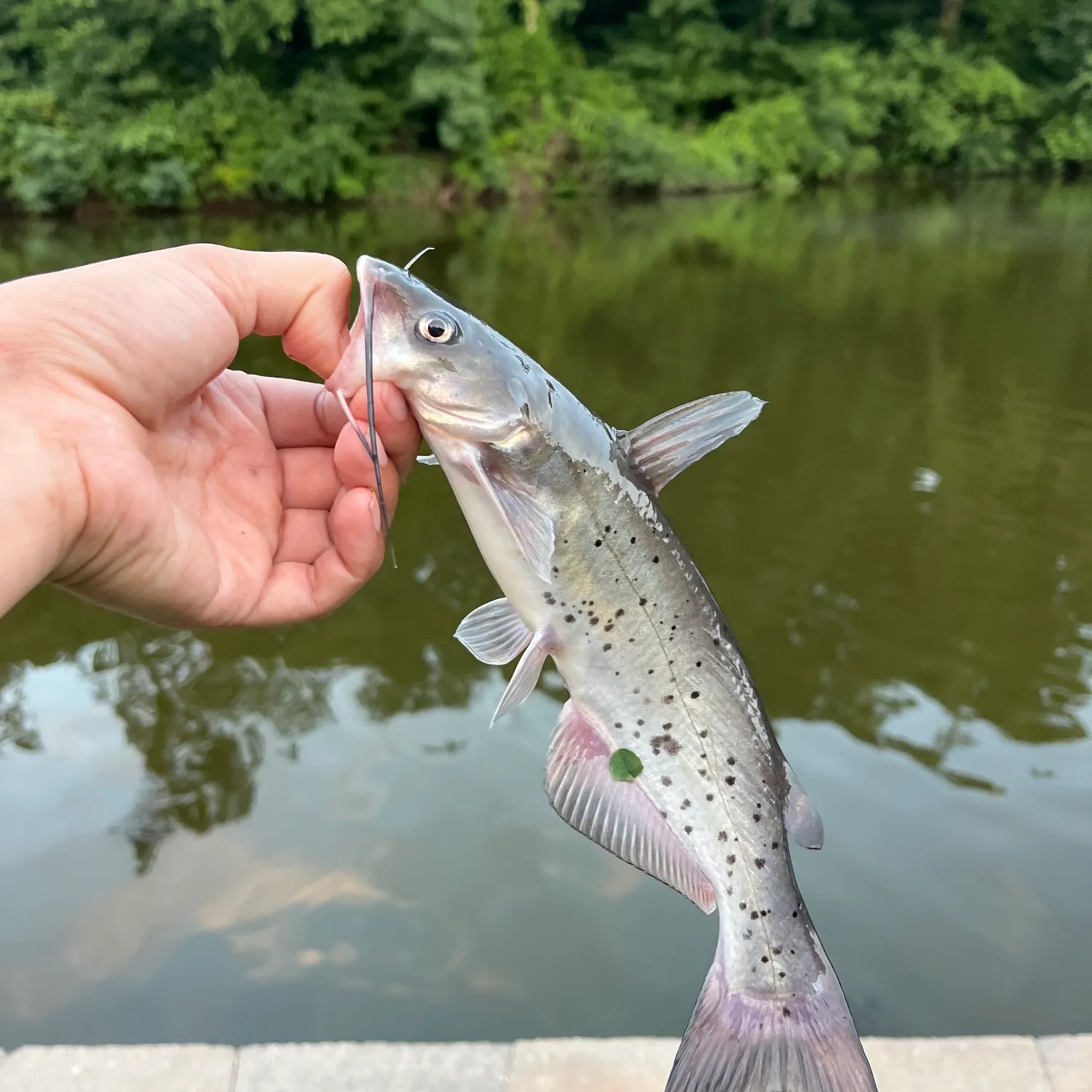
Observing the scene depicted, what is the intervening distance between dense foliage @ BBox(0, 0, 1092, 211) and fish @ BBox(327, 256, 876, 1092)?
23.6 meters

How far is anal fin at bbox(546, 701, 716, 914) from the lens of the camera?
6.04 ft

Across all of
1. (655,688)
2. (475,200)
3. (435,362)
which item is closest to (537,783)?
(655,688)

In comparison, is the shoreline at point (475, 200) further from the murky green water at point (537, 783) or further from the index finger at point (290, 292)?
the index finger at point (290, 292)

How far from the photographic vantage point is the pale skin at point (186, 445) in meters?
1.62

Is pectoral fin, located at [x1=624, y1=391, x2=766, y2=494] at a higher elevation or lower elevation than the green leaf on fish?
higher

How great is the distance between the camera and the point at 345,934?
367 centimetres

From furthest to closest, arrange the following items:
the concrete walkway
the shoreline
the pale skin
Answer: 1. the shoreline
2. the concrete walkway
3. the pale skin

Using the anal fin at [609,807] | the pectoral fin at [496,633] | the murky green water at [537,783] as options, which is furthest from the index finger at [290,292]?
the murky green water at [537,783]

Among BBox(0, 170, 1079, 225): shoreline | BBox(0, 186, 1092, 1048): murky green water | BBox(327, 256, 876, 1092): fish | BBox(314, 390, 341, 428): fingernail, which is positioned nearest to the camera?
BBox(327, 256, 876, 1092): fish

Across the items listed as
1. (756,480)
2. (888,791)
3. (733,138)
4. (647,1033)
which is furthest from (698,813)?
(733,138)

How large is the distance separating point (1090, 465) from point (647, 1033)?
6.59m

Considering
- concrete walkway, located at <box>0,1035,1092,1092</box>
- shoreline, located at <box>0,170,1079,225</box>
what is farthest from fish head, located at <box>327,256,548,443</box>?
shoreline, located at <box>0,170,1079,225</box>

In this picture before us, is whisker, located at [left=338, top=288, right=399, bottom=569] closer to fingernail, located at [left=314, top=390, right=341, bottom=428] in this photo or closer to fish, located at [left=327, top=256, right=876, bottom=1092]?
fish, located at [left=327, top=256, right=876, bottom=1092]

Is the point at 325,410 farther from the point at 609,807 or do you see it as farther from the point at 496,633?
the point at 609,807
